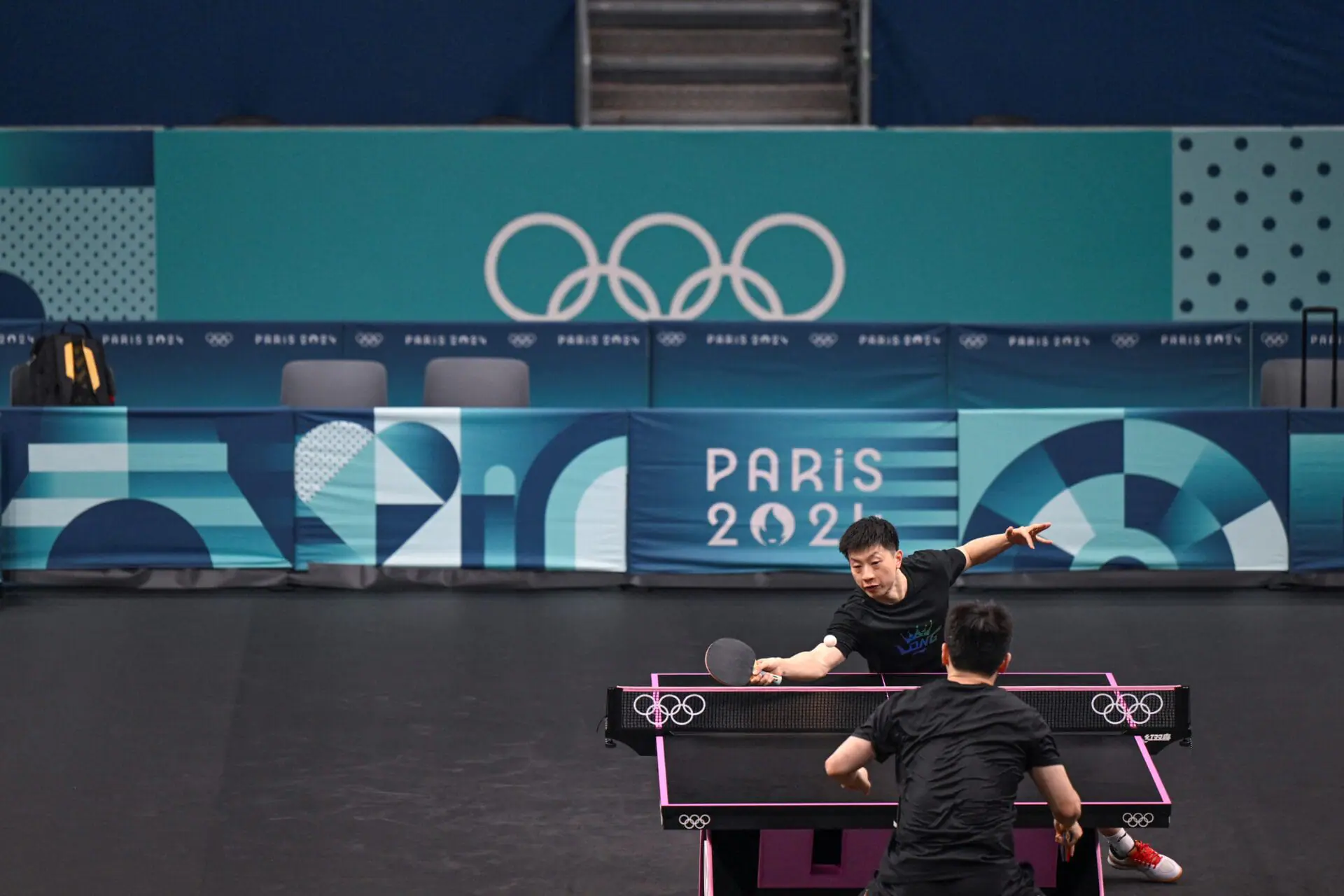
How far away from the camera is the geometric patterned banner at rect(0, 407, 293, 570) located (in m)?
12.4

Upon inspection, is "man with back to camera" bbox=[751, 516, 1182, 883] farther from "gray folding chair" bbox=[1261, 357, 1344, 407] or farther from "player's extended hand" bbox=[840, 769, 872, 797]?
"gray folding chair" bbox=[1261, 357, 1344, 407]

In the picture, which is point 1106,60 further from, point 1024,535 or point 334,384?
point 1024,535

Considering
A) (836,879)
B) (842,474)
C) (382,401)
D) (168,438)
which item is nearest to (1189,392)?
(842,474)

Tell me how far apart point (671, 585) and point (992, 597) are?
233cm

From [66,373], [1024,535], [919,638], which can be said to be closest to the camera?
[1024,535]

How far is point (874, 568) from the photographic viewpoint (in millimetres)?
6348

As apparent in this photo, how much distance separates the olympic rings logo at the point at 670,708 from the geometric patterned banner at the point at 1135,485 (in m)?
7.13

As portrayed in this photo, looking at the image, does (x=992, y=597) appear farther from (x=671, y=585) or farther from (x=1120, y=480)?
(x=671, y=585)

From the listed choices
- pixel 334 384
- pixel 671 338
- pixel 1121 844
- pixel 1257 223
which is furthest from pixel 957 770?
pixel 1257 223

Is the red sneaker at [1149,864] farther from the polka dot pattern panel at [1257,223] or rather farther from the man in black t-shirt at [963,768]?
the polka dot pattern panel at [1257,223]

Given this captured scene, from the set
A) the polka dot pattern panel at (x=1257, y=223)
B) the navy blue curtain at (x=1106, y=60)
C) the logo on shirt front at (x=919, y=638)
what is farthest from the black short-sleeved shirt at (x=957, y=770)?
the navy blue curtain at (x=1106, y=60)

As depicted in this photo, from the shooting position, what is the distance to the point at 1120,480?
1248 cm

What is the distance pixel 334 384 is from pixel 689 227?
5.08m

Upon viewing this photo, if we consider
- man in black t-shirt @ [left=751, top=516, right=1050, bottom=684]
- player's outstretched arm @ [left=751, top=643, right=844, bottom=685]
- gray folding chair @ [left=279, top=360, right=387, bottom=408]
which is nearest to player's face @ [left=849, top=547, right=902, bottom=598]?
man in black t-shirt @ [left=751, top=516, right=1050, bottom=684]
